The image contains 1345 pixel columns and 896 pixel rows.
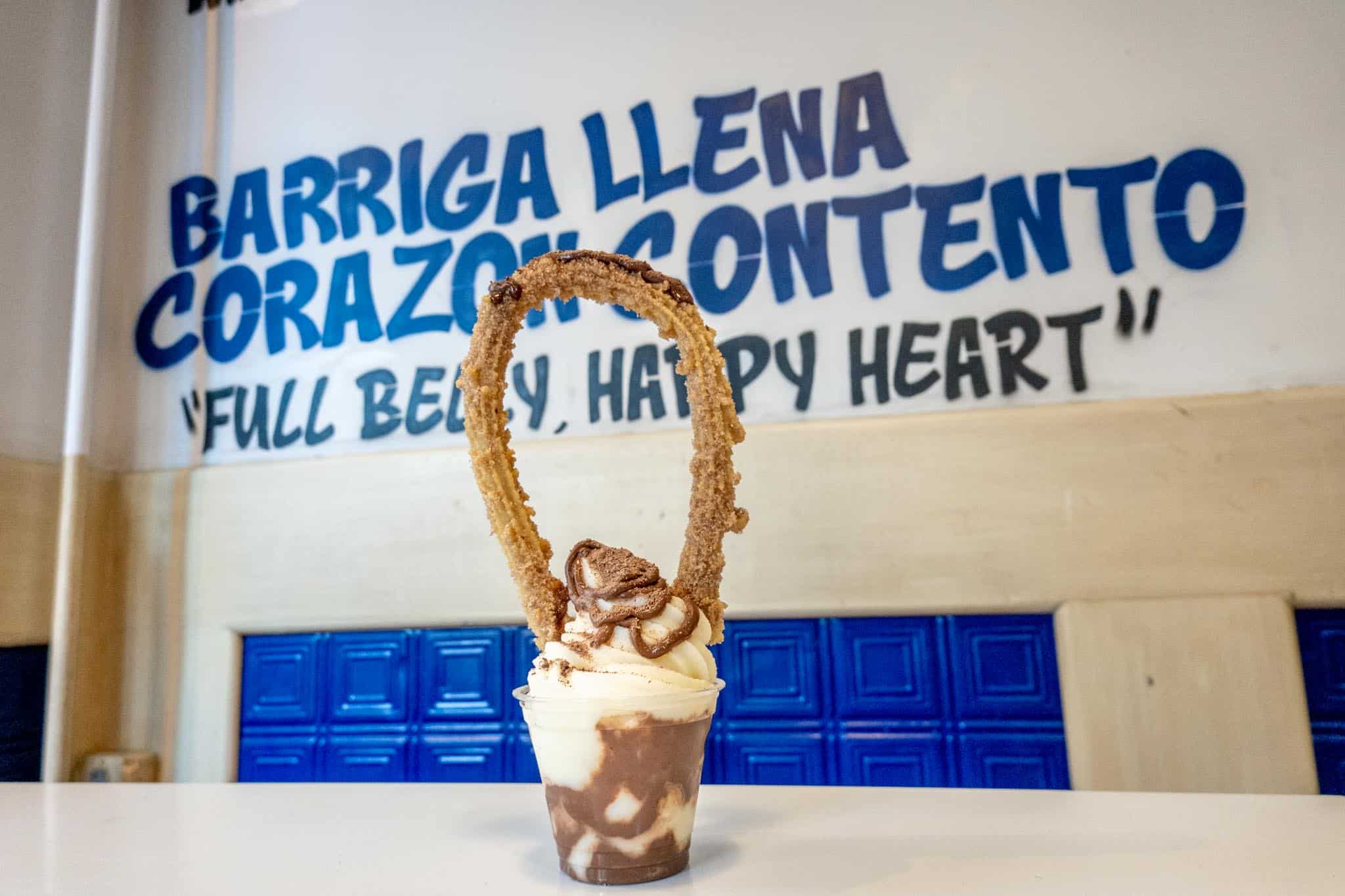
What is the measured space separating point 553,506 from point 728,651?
517mm

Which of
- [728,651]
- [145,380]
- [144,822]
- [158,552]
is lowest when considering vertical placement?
[144,822]

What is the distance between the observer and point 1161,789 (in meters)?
1.65

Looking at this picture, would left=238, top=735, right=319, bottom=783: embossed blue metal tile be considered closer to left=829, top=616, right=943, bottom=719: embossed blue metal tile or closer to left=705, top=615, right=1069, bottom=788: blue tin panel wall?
left=705, top=615, right=1069, bottom=788: blue tin panel wall

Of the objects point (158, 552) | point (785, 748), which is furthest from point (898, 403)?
point (158, 552)

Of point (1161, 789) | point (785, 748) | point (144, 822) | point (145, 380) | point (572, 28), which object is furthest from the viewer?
point (145, 380)

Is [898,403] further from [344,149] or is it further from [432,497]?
[344,149]

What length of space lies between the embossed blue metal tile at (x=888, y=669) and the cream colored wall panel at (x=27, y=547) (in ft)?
6.28

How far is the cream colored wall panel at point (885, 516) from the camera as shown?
169 cm

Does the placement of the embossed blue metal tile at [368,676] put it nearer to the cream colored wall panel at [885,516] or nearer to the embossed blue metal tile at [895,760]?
the cream colored wall panel at [885,516]

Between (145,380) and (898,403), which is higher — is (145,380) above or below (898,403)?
above

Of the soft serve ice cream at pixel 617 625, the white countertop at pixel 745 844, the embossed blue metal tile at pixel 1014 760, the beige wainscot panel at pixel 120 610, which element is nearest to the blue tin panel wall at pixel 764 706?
the embossed blue metal tile at pixel 1014 760

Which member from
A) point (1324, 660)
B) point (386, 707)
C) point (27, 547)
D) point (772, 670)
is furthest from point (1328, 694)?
point (27, 547)

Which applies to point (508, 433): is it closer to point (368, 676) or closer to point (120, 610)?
point (368, 676)

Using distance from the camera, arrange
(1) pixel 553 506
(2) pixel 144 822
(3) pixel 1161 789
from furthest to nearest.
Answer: (1) pixel 553 506 < (3) pixel 1161 789 < (2) pixel 144 822
